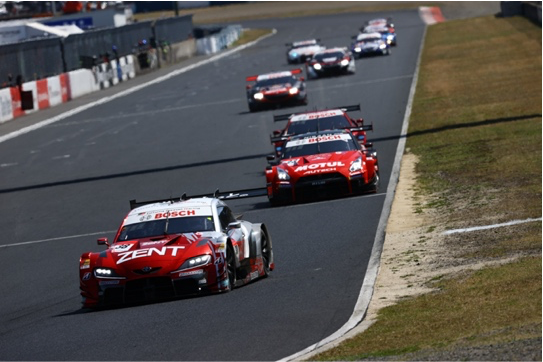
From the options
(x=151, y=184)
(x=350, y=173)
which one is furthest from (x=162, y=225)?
(x=151, y=184)

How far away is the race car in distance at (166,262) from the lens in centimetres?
1368

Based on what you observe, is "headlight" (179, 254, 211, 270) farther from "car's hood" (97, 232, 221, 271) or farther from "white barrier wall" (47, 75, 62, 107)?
"white barrier wall" (47, 75, 62, 107)

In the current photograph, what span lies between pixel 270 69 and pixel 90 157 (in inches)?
1383

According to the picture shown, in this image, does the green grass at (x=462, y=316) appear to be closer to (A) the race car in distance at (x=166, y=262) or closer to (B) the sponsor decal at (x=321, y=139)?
(A) the race car in distance at (x=166, y=262)

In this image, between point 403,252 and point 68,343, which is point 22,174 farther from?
point 68,343

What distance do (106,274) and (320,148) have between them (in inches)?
410

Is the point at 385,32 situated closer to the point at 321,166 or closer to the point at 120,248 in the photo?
the point at 321,166

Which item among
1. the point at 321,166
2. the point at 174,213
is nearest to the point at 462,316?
the point at 174,213

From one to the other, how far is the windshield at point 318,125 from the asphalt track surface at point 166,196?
49.9 inches

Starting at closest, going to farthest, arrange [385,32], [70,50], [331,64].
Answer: [331,64] → [70,50] → [385,32]

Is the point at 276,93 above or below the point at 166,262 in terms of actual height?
below

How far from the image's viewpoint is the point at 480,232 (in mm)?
17125

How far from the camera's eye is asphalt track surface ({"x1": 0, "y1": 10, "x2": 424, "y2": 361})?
11.7 m

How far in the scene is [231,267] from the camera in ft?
47.3
